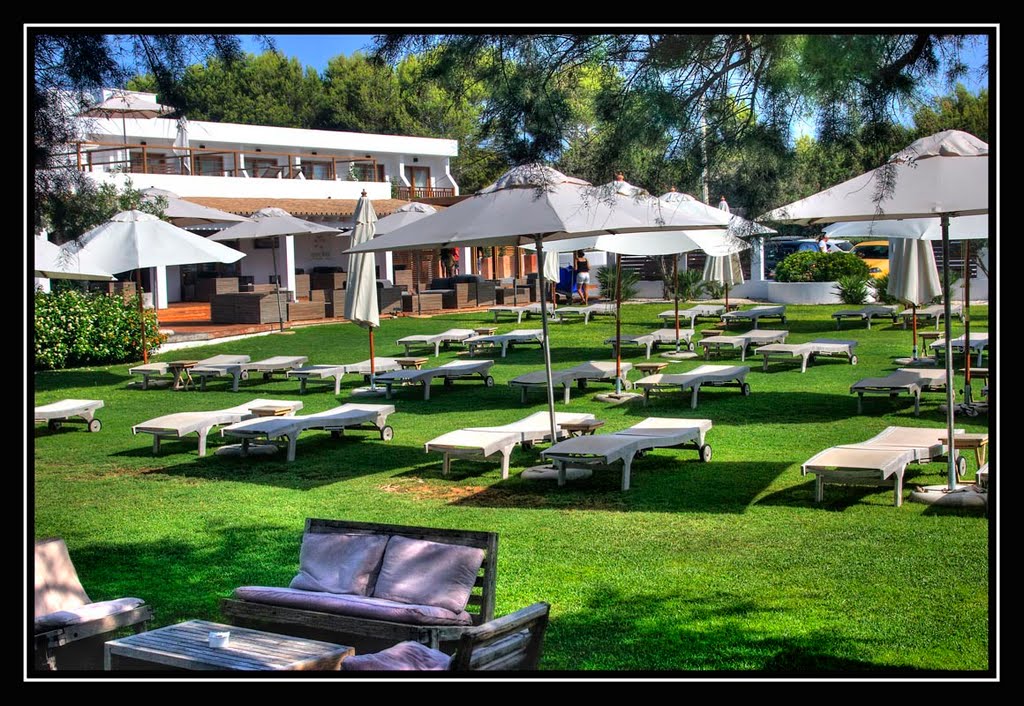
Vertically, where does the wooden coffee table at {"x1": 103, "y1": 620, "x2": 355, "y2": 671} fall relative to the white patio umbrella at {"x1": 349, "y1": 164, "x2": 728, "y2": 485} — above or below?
below

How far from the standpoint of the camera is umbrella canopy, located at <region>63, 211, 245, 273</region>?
16.2 metres

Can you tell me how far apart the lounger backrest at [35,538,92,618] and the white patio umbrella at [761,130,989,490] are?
495cm

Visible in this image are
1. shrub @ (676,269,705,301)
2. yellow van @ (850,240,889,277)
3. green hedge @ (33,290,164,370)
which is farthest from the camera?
yellow van @ (850,240,889,277)

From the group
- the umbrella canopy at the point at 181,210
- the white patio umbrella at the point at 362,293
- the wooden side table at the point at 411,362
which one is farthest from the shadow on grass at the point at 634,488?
the umbrella canopy at the point at 181,210

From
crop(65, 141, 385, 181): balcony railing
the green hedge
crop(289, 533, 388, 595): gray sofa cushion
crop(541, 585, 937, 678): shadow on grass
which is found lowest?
crop(541, 585, 937, 678): shadow on grass

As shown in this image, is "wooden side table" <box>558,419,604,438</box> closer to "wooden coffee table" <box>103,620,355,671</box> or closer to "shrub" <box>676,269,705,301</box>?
"wooden coffee table" <box>103,620,355,671</box>

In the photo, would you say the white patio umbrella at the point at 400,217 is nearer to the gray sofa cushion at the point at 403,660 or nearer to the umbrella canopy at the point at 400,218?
the umbrella canopy at the point at 400,218

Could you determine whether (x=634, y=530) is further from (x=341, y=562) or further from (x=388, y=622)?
(x=388, y=622)

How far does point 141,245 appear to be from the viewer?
53.8 ft

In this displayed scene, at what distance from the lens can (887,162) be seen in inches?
247

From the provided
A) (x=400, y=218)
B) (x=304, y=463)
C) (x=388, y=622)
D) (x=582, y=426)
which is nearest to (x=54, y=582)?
(x=388, y=622)

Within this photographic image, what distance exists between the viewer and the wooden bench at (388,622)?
17.0 feet

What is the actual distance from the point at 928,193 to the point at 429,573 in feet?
16.1

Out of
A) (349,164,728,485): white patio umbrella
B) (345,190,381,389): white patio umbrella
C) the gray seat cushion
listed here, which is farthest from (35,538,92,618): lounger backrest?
(345,190,381,389): white patio umbrella
